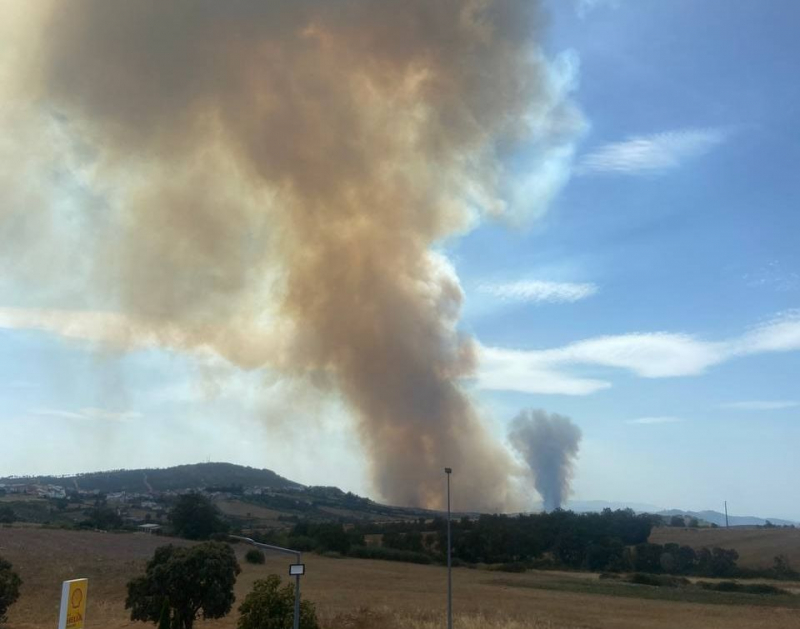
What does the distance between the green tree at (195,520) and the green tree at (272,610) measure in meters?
71.8

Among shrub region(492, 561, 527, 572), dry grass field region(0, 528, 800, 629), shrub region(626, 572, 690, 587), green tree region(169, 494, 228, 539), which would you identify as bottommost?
shrub region(626, 572, 690, 587)

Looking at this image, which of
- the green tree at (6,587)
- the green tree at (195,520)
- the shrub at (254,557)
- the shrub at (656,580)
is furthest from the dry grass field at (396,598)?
the green tree at (195,520)

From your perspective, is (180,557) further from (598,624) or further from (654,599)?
(654,599)

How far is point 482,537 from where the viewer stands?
96500mm

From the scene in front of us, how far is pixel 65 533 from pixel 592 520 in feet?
254

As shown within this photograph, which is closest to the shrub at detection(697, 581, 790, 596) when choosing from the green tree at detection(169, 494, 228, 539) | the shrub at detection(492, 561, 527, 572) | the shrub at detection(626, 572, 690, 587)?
the shrub at detection(626, 572, 690, 587)

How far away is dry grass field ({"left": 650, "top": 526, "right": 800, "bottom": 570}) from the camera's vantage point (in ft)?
305

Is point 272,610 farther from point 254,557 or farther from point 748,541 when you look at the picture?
point 748,541

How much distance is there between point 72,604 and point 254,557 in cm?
6496

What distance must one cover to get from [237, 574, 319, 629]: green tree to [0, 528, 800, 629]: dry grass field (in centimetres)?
565

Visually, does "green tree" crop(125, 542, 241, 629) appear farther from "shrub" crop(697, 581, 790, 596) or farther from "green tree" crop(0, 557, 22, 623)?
"shrub" crop(697, 581, 790, 596)

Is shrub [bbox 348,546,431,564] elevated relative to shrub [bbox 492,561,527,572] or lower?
elevated

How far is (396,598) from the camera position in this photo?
5109cm

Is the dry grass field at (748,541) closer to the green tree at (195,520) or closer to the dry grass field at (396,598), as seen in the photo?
the dry grass field at (396,598)
